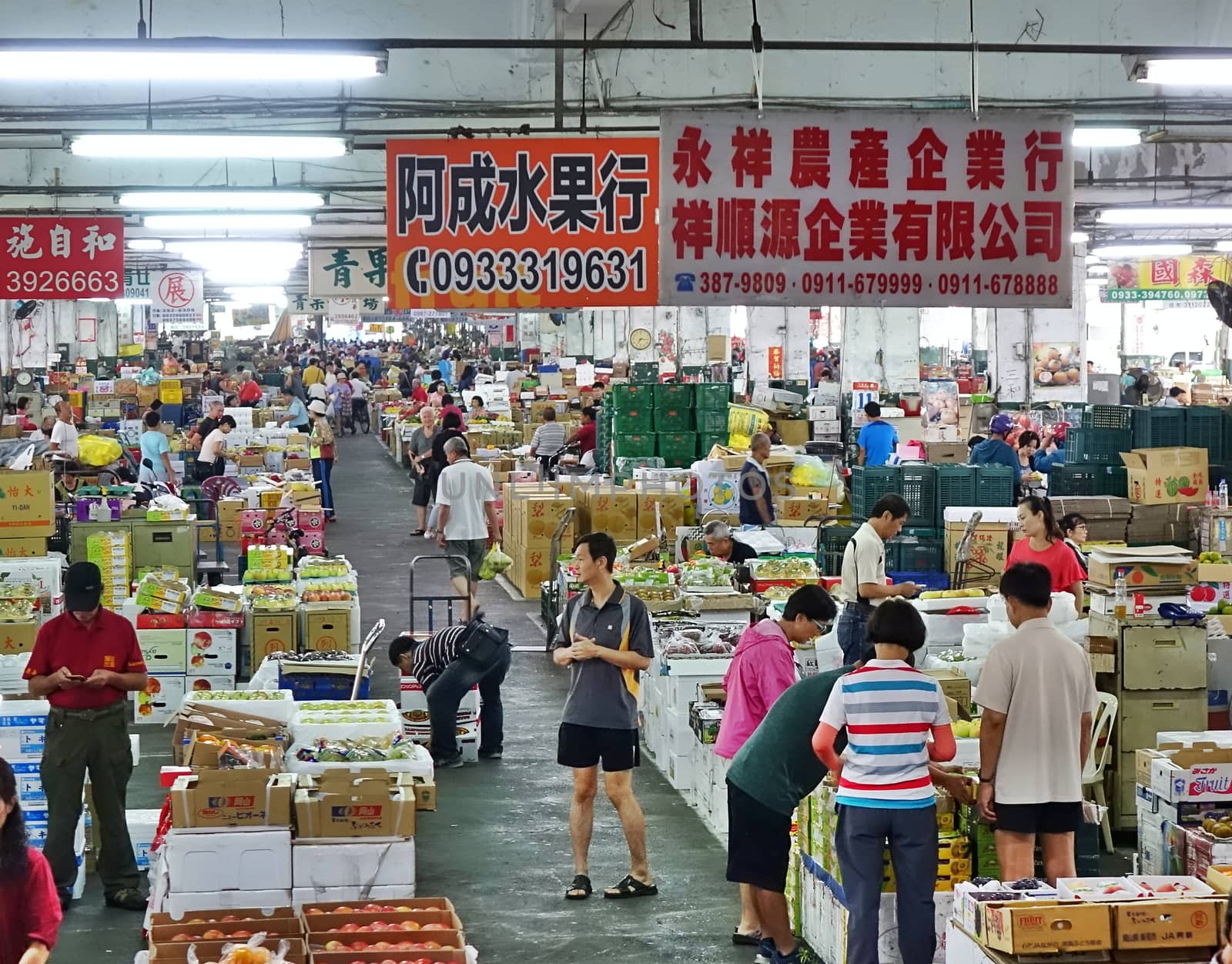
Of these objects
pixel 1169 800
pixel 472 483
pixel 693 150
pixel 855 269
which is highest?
pixel 693 150

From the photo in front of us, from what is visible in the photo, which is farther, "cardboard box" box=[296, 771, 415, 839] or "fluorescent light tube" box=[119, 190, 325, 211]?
"fluorescent light tube" box=[119, 190, 325, 211]

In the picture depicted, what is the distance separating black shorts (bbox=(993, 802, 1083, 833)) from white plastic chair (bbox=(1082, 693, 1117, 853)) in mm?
2421

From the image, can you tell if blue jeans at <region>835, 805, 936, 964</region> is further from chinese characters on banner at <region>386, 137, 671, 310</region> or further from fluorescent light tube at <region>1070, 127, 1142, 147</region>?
fluorescent light tube at <region>1070, 127, 1142, 147</region>

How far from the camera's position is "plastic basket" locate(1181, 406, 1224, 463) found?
601 inches

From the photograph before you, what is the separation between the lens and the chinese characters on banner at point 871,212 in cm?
886

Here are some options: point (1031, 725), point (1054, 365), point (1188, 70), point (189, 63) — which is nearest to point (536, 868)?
point (1031, 725)

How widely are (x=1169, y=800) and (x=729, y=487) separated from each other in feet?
33.0

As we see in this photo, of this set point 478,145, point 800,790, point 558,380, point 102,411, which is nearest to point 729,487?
point 478,145

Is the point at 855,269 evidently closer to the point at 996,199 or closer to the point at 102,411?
the point at 996,199

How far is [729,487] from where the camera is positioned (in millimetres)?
17094

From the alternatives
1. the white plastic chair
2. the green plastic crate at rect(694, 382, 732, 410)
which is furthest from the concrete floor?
the green plastic crate at rect(694, 382, 732, 410)

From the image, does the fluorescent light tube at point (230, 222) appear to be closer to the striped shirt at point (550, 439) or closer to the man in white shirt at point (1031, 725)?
the striped shirt at point (550, 439)

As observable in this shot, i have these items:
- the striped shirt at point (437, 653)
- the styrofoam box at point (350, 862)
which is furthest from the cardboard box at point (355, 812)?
the striped shirt at point (437, 653)

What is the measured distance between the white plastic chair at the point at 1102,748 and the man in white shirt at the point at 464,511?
6.82 meters
